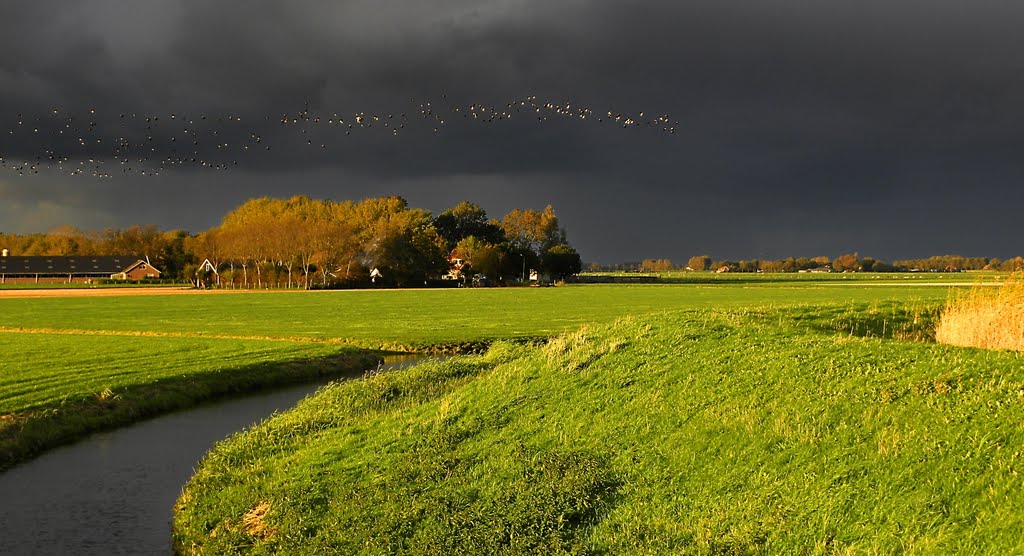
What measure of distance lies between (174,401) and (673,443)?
2196 cm

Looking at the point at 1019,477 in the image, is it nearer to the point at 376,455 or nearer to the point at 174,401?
the point at 376,455

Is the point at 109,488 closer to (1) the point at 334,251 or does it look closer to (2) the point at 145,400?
(2) the point at 145,400

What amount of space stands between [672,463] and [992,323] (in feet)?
43.5

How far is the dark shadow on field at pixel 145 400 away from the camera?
72.6ft

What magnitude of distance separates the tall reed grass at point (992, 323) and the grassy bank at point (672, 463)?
15.8 ft

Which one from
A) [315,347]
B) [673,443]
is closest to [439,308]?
[315,347]

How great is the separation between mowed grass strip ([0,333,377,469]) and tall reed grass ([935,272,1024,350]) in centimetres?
2678

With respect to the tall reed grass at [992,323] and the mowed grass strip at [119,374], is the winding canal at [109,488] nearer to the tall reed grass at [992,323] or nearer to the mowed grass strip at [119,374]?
the mowed grass strip at [119,374]

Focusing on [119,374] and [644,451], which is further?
[119,374]

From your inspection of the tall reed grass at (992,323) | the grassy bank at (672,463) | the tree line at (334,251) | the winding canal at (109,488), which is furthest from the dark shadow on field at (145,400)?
the tree line at (334,251)

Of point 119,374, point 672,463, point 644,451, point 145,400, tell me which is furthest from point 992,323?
point 119,374

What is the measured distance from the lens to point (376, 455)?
16859 mm

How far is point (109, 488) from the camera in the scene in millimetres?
18359

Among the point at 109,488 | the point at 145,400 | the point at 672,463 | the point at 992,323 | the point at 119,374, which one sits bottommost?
the point at 109,488
